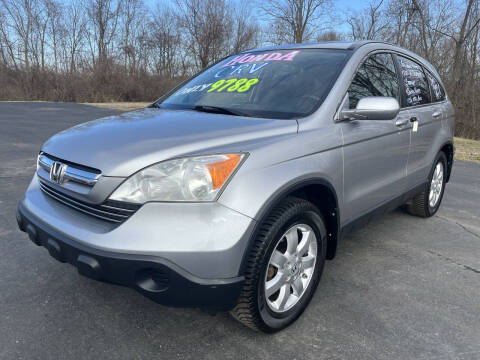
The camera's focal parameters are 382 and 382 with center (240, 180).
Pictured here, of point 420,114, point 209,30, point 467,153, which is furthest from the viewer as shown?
point 209,30

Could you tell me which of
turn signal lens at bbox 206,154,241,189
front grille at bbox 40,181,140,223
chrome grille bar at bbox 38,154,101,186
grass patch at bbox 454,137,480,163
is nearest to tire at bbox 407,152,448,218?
turn signal lens at bbox 206,154,241,189

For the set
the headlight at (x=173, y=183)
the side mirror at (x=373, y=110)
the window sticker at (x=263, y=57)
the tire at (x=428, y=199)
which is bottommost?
the tire at (x=428, y=199)

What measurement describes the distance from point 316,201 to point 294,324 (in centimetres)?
80

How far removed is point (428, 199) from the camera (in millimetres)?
4352

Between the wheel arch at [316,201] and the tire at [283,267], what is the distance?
60 millimetres

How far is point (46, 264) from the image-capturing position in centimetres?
307

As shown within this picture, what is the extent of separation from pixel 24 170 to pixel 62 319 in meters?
4.55

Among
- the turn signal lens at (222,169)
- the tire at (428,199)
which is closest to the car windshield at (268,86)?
the turn signal lens at (222,169)

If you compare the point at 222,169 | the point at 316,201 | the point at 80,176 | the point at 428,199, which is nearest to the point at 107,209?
the point at 80,176

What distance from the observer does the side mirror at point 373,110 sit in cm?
256

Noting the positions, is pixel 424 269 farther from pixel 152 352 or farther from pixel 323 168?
pixel 152 352

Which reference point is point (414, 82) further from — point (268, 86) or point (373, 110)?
point (268, 86)

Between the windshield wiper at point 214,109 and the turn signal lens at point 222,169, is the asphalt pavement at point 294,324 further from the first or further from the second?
the windshield wiper at point 214,109

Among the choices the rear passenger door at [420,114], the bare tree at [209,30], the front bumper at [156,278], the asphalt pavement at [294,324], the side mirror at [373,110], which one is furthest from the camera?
the bare tree at [209,30]
